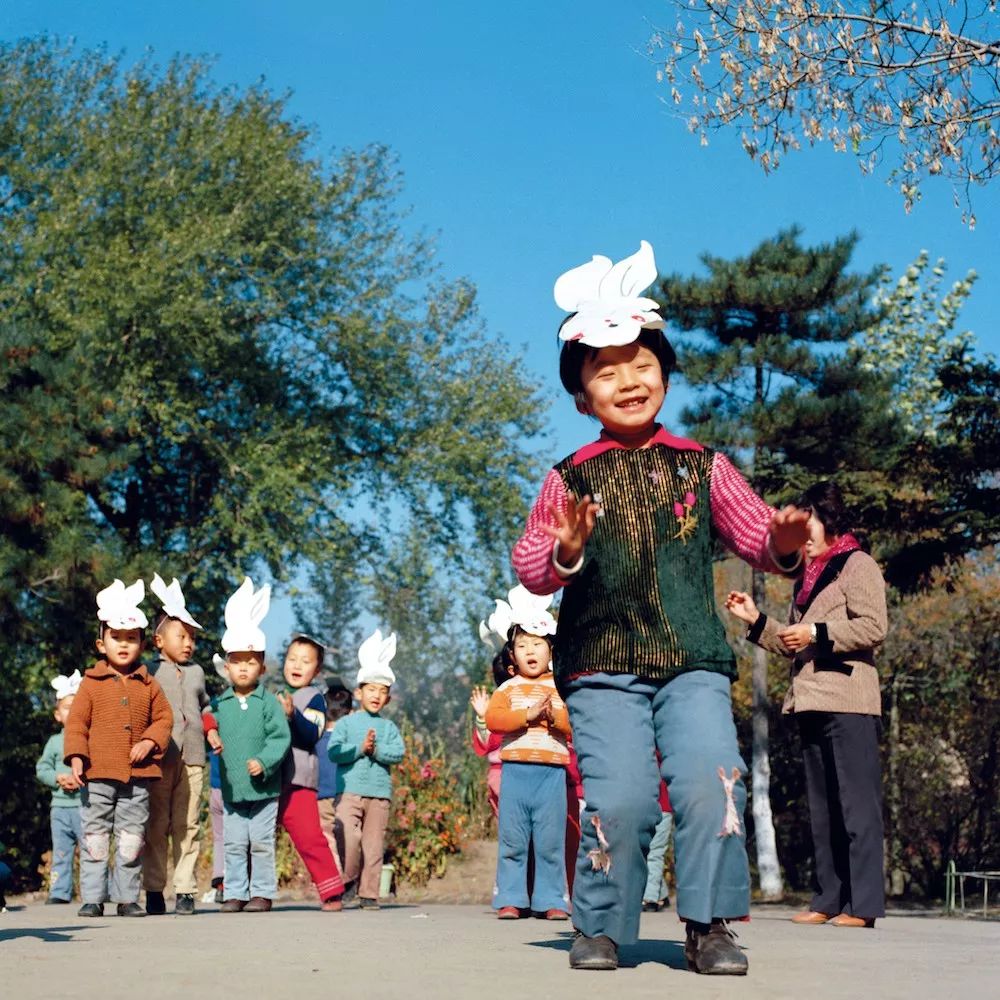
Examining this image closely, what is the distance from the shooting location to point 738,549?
4.84 m

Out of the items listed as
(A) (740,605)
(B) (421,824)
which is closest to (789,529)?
(A) (740,605)

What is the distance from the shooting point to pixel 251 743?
31.7 feet

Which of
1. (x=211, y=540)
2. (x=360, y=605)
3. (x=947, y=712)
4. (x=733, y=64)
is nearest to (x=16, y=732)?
(x=211, y=540)

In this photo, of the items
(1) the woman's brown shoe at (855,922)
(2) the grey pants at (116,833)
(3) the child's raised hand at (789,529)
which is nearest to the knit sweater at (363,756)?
(2) the grey pants at (116,833)

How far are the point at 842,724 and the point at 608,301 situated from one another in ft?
9.74

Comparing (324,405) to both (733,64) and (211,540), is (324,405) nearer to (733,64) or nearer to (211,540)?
(211,540)

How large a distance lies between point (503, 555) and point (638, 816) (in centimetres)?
2607

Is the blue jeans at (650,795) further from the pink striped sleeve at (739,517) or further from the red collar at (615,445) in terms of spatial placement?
the red collar at (615,445)

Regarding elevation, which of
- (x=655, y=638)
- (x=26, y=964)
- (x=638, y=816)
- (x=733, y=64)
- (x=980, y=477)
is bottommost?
(x=26, y=964)

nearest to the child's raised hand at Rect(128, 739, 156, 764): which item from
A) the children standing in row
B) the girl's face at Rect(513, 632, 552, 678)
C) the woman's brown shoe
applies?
the children standing in row

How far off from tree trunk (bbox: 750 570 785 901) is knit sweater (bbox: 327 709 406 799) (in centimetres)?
985

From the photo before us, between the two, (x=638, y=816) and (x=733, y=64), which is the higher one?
(x=733, y=64)

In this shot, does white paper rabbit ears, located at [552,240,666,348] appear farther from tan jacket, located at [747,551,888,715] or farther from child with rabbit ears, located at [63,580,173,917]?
child with rabbit ears, located at [63,580,173,917]

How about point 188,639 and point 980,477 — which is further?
point 980,477
